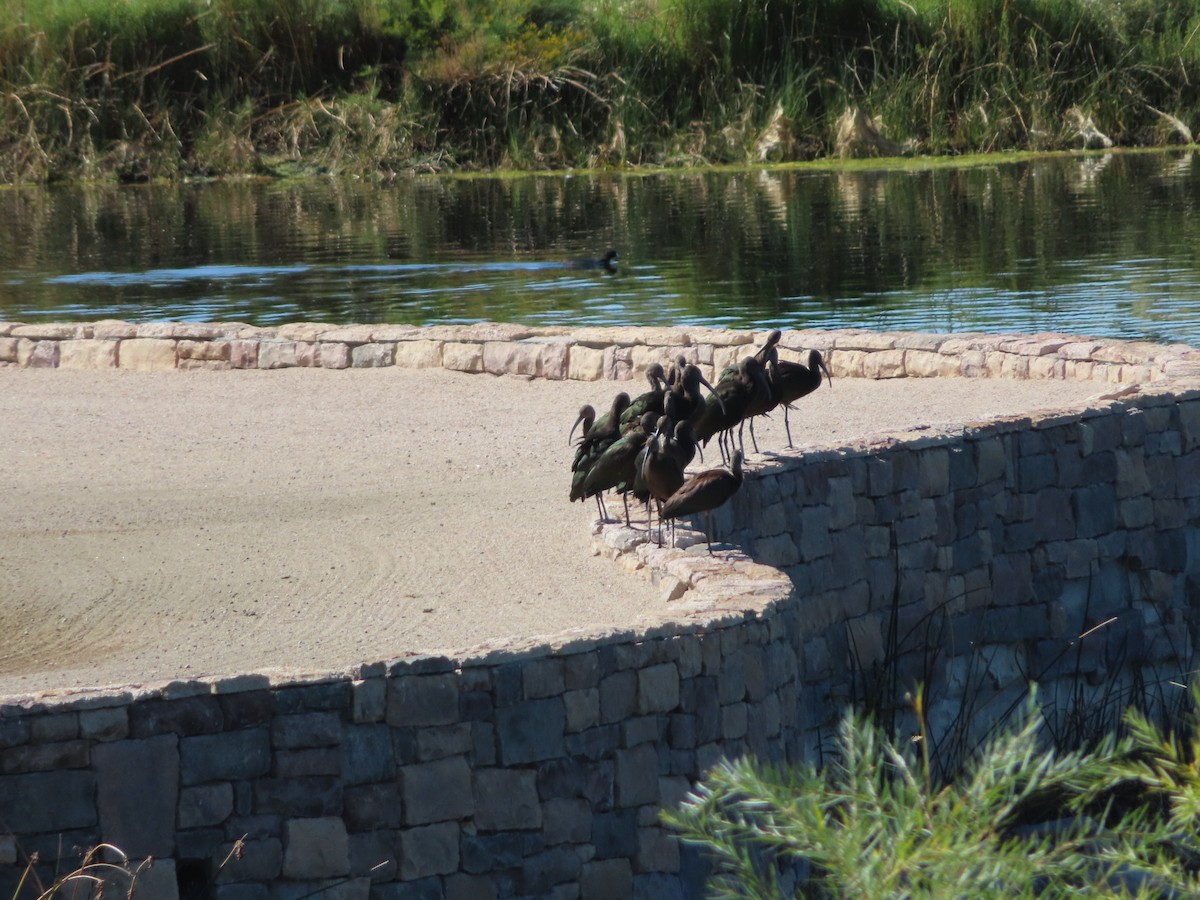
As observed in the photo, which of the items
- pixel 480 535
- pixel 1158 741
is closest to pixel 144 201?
pixel 480 535

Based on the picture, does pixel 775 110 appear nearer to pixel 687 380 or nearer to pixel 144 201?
pixel 144 201

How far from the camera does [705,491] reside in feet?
22.1

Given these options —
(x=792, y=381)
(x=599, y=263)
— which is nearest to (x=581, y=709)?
(x=792, y=381)

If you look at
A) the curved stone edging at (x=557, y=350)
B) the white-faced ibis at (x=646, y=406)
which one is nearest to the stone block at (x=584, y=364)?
the curved stone edging at (x=557, y=350)

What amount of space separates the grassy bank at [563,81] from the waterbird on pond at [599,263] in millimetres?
9849

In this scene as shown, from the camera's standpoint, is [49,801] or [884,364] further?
[884,364]

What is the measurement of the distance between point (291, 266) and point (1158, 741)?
19899 mm

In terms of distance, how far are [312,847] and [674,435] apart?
2.37 metres

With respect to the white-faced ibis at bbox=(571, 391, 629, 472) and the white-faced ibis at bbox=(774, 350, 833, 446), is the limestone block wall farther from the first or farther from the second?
the white-faced ibis at bbox=(571, 391, 629, 472)

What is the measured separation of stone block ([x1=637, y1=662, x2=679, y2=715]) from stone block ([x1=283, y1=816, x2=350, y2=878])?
3.31 feet

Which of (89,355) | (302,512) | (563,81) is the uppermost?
(563,81)

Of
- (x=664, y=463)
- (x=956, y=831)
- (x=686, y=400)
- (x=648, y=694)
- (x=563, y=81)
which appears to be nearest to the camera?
(x=956, y=831)

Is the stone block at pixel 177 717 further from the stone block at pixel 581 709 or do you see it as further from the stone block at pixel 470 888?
the stone block at pixel 581 709

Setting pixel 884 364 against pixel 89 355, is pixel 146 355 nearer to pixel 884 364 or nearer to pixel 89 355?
pixel 89 355
